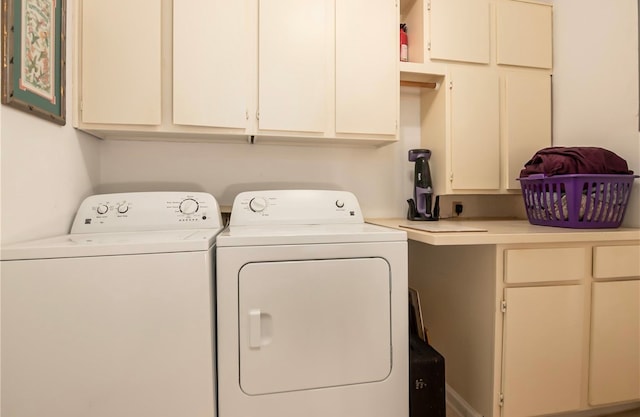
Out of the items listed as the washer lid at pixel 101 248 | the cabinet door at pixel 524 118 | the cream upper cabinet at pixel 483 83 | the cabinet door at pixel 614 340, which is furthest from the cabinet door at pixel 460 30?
the washer lid at pixel 101 248

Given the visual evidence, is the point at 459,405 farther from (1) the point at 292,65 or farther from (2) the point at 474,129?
(1) the point at 292,65

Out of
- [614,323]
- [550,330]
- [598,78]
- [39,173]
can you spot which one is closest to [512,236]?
[550,330]

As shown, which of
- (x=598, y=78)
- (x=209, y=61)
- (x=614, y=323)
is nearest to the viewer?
(x=614, y=323)

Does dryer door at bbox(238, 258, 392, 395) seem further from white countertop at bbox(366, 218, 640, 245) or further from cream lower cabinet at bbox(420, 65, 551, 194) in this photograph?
cream lower cabinet at bbox(420, 65, 551, 194)

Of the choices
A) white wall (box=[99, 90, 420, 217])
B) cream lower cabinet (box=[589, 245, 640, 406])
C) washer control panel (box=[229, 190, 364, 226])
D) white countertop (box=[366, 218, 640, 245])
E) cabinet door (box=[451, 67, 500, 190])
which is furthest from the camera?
cabinet door (box=[451, 67, 500, 190])

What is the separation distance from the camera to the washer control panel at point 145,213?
1.39 meters

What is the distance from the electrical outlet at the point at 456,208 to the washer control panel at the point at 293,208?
0.84 metres

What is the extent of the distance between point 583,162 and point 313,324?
145cm

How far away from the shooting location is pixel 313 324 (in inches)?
45.2

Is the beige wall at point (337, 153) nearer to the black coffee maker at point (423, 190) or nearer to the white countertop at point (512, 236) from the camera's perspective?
the black coffee maker at point (423, 190)

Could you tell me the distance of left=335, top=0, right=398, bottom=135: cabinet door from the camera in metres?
1.65

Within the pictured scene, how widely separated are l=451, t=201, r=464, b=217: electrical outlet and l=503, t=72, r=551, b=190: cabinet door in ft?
1.06

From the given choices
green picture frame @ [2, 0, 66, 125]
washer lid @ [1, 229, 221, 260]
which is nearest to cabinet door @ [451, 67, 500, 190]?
washer lid @ [1, 229, 221, 260]

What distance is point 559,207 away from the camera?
4.98 feet
